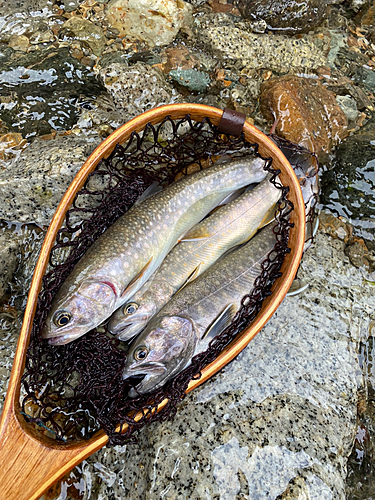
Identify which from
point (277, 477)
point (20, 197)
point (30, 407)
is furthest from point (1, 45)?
point (277, 477)

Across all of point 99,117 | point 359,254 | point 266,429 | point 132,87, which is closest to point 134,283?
point 266,429

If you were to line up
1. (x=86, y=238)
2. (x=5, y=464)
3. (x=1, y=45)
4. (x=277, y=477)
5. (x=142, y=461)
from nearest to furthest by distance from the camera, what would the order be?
1. (x=5, y=464)
2. (x=277, y=477)
3. (x=142, y=461)
4. (x=86, y=238)
5. (x=1, y=45)

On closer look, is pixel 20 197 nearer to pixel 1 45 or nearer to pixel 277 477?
pixel 1 45

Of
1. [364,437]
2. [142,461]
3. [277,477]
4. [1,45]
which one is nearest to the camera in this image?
[277,477]

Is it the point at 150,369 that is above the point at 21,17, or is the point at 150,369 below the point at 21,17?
below

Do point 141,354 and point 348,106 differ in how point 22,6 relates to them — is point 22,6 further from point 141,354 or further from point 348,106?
point 141,354

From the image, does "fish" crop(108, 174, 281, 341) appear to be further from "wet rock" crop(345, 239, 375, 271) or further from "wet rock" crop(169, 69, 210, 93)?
"wet rock" crop(169, 69, 210, 93)

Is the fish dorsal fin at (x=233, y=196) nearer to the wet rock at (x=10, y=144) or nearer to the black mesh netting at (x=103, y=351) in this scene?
the black mesh netting at (x=103, y=351)

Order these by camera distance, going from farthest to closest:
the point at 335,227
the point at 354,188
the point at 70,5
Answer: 1. the point at 70,5
2. the point at 354,188
3. the point at 335,227
